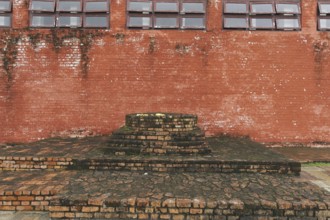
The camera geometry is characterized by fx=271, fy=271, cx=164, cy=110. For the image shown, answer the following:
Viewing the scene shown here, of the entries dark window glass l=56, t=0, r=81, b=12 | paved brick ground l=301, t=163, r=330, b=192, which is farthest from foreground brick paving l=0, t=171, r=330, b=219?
dark window glass l=56, t=0, r=81, b=12

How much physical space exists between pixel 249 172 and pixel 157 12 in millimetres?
5325

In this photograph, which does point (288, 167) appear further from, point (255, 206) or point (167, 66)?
point (167, 66)

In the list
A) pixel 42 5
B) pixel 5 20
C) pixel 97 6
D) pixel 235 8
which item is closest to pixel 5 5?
pixel 5 20

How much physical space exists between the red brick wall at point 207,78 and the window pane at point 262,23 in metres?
0.23

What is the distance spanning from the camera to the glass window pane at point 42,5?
26.0 ft

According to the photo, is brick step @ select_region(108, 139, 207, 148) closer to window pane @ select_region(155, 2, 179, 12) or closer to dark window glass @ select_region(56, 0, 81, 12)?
window pane @ select_region(155, 2, 179, 12)

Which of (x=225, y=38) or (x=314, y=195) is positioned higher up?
(x=225, y=38)

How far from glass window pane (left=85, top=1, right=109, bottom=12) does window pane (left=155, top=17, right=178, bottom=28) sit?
152 centimetres

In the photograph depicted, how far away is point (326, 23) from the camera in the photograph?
809 centimetres

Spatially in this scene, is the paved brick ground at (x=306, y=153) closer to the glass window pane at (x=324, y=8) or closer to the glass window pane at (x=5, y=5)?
the glass window pane at (x=324, y=8)

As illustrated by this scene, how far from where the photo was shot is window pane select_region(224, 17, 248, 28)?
8.04 meters

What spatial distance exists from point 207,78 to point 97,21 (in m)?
3.65

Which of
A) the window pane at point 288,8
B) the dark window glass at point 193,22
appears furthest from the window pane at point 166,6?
the window pane at point 288,8

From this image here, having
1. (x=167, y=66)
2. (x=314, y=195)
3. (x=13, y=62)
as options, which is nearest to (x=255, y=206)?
(x=314, y=195)
